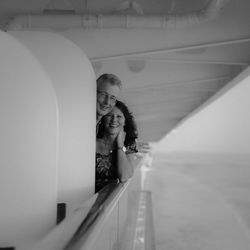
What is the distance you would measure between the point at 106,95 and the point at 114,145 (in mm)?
278

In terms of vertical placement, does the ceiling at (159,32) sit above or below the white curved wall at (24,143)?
above

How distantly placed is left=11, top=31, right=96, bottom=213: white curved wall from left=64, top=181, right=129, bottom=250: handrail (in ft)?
0.44

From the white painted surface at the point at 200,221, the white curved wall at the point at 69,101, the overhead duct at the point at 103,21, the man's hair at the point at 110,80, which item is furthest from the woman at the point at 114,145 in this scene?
the white painted surface at the point at 200,221

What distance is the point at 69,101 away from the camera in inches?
50.1

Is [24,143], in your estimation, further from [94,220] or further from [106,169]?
[106,169]

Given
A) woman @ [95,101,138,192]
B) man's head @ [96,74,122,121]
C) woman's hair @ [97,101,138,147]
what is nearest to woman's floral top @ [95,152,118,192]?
woman @ [95,101,138,192]

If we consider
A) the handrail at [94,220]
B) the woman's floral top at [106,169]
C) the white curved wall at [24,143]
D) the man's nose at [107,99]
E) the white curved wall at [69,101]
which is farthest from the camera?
the woman's floral top at [106,169]

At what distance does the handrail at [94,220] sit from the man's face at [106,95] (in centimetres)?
44

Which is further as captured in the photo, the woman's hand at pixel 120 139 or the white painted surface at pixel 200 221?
the white painted surface at pixel 200 221

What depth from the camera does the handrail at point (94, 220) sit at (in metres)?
0.73

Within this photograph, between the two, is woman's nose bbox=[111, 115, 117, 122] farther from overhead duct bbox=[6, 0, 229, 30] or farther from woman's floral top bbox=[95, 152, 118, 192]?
overhead duct bbox=[6, 0, 229, 30]

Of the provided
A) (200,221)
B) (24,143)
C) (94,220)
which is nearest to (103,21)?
(24,143)

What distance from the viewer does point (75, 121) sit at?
1301mm

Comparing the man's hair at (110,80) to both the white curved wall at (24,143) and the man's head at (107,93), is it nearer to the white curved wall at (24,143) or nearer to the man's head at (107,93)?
the man's head at (107,93)
